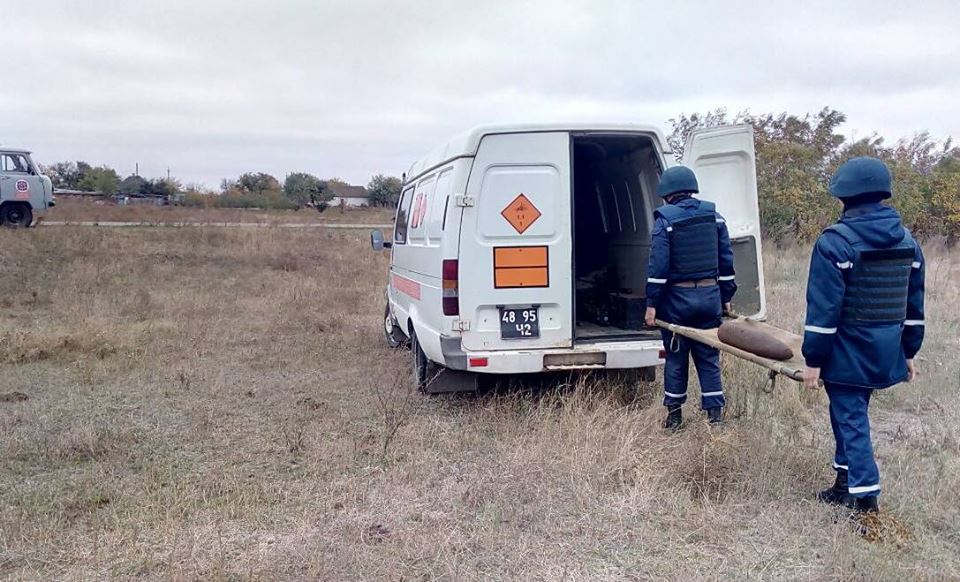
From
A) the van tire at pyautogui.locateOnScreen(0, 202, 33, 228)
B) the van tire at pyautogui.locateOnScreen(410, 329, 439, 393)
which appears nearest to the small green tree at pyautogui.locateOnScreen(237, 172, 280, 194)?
the van tire at pyautogui.locateOnScreen(0, 202, 33, 228)

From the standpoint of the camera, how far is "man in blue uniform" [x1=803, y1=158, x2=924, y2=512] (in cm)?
352

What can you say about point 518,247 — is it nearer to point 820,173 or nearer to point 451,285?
point 451,285

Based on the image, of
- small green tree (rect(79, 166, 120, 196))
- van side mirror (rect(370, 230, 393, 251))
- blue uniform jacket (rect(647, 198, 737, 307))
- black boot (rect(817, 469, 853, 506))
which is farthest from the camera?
small green tree (rect(79, 166, 120, 196))

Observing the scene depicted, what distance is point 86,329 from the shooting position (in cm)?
893

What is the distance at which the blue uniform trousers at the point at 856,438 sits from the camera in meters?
3.67

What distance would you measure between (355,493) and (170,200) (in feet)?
152

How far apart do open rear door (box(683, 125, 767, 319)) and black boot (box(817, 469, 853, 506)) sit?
2.01 m

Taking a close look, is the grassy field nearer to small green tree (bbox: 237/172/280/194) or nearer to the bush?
the bush

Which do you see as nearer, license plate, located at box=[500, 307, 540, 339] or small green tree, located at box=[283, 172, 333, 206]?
license plate, located at box=[500, 307, 540, 339]

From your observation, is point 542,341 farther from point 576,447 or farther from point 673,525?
point 673,525

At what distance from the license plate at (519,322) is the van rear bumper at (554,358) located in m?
0.12

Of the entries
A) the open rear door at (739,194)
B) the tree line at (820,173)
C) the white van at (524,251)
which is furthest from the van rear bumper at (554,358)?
the tree line at (820,173)

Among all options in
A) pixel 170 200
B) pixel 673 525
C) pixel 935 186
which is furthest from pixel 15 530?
pixel 170 200

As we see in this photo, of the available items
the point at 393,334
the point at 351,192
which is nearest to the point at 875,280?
the point at 393,334
